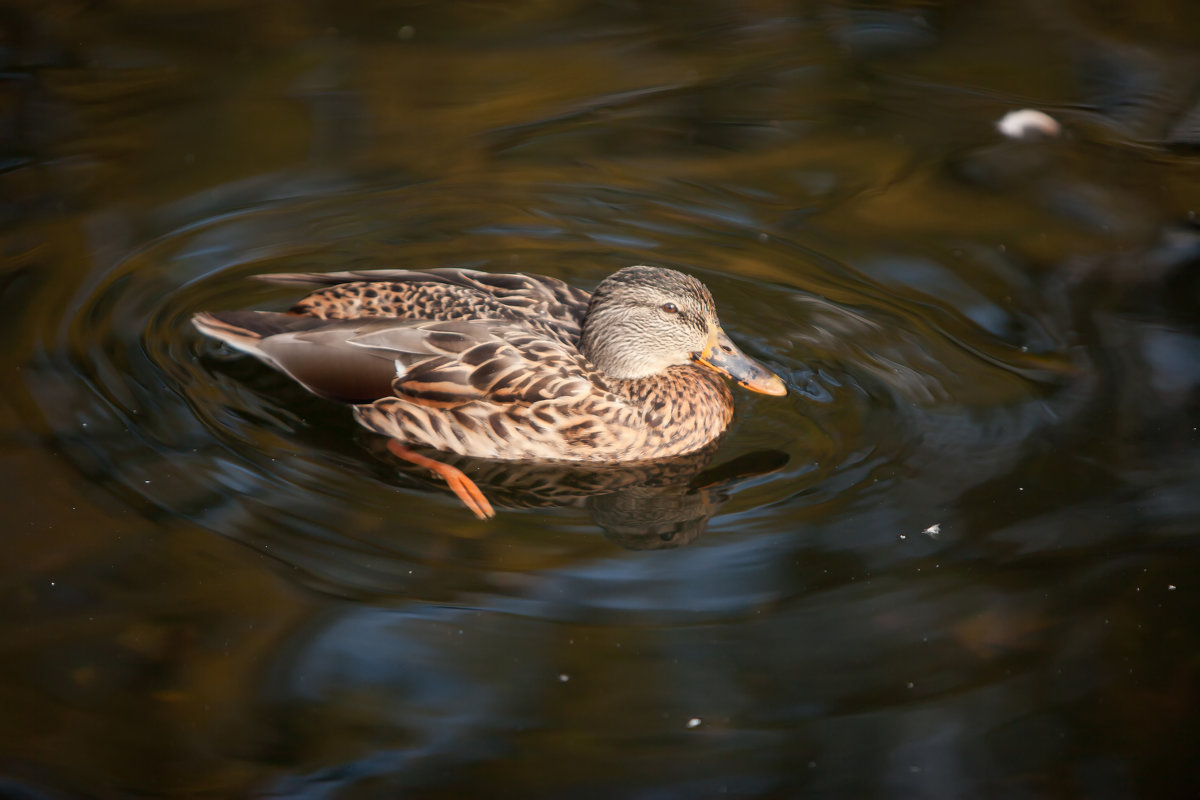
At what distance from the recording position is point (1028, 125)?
8.41 metres

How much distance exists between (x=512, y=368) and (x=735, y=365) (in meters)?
1.07

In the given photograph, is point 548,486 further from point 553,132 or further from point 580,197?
point 553,132

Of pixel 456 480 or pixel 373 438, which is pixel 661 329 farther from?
pixel 373 438

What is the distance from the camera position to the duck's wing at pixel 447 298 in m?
5.88

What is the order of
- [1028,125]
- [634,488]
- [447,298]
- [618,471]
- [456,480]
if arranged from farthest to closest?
[1028,125] < [447,298] < [618,471] < [634,488] < [456,480]

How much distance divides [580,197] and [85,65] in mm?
4153

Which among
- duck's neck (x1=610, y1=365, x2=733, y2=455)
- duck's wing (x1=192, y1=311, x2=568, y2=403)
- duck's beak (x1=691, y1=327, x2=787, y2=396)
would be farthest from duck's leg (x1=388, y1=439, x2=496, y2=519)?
duck's beak (x1=691, y1=327, x2=787, y2=396)

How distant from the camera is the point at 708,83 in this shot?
9023 millimetres

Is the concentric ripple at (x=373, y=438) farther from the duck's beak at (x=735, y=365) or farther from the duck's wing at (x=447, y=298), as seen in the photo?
the duck's wing at (x=447, y=298)

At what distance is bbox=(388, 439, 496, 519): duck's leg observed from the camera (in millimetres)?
5242

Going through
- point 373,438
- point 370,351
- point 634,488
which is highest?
point 370,351

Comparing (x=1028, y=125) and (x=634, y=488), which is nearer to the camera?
(x=634, y=488)

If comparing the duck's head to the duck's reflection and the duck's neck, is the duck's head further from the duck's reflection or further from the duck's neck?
the duck's reflection

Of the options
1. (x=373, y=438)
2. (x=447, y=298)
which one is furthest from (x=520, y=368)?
(x=373, y=438)
